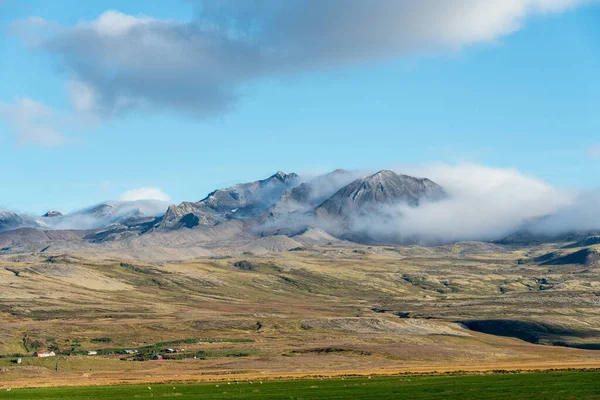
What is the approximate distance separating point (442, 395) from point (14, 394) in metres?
57.3

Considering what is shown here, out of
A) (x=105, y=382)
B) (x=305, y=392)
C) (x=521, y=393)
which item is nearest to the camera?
(x=521, y=393)

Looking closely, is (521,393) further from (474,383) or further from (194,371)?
(194,371)

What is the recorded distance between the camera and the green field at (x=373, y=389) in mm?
90375

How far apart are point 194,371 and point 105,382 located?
33796mm

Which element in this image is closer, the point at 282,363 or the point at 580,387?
the point at 580,387

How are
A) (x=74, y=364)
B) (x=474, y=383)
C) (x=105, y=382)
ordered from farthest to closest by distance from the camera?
(x=74, y=364) < (x=105, y=382) < (x=474, y=383)

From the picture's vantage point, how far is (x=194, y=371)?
540 ft

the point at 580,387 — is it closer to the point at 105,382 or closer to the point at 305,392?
the point at 305,392

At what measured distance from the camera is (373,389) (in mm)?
100250

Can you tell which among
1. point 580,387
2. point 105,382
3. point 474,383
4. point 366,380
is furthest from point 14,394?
point 580,387

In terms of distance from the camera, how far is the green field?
90.4 meters

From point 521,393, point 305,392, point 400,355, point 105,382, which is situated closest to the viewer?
point 521,393

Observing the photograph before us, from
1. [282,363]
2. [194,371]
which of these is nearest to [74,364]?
[194,371]

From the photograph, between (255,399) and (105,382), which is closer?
(255,399)
